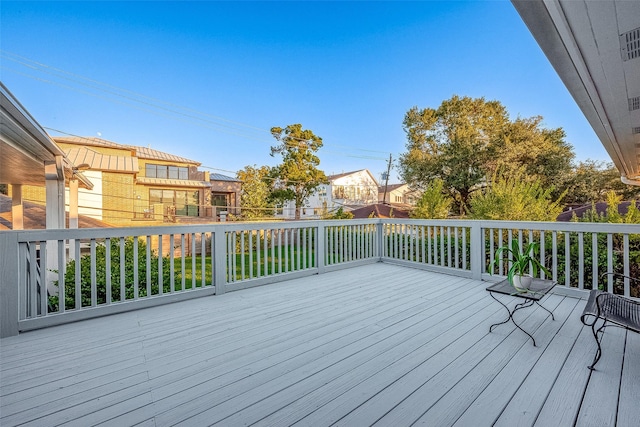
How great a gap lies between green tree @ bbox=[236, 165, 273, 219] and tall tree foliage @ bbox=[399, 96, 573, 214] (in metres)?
7.93

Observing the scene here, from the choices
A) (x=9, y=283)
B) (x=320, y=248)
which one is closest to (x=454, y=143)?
(x=320, y=248)

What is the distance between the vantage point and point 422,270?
5.03 metres

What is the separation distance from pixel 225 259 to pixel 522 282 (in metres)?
3.26

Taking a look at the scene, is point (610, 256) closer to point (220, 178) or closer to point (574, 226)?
point (574, 226)

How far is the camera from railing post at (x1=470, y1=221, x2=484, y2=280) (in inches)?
172

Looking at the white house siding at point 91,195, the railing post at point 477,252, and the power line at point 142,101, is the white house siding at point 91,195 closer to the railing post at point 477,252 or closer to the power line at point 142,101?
the power line at point 142,101

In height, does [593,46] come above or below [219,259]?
above

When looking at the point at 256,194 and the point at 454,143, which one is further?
the point at 256,194

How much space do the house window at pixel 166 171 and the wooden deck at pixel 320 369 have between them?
734 inches

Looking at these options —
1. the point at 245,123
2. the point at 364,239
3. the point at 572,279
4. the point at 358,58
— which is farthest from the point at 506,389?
the point at 245,123

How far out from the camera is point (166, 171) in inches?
768

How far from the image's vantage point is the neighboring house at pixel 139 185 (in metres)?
14.6

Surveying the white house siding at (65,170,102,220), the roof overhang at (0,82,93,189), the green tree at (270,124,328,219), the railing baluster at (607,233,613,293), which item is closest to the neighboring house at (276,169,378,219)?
the green tree at (270,124,328,219)

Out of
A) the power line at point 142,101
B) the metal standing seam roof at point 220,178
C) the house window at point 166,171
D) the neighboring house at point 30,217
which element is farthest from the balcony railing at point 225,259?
the metal standing seam roof at point 220,178
